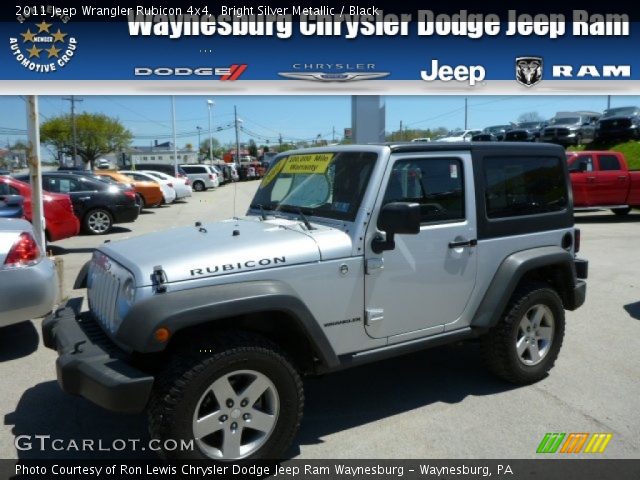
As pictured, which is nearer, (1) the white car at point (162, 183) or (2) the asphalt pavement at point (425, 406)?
(2) the asphalt pavement at point (425, 406)

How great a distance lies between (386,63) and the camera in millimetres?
9234

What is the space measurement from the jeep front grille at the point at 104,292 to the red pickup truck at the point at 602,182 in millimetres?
14157

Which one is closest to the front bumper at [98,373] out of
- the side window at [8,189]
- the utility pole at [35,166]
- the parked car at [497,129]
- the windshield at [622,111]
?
the utility pole at [35,166]

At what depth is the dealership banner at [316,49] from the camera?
28.2 feet

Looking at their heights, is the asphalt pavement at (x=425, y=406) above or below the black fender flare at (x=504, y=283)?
below

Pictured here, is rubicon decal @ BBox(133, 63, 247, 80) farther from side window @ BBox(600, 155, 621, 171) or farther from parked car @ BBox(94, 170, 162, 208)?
parked car @ BBox(94, 170, 162, 208)

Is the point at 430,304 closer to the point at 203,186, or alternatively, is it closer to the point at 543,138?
the point at 543,138

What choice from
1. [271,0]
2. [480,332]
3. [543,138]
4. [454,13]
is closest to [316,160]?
[480,332]

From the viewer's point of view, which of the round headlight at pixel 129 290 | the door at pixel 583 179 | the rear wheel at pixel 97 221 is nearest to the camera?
the round headlight at pixel 129 290

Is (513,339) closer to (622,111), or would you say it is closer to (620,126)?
(620,126)

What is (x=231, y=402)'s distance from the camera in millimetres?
3166

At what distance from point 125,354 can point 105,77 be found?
6.78 m

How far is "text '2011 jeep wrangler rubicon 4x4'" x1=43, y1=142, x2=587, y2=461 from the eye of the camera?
304cm

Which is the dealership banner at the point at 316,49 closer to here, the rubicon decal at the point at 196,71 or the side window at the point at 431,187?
the rubicon decal at the point at 196,71
